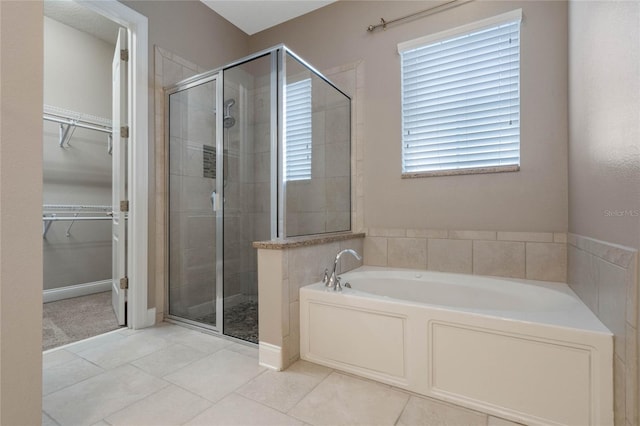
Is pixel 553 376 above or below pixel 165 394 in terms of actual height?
above

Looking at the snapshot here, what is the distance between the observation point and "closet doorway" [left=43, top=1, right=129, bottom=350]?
311cm

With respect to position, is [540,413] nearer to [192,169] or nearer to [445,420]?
[445,420]

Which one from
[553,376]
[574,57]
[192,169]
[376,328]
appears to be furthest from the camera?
[192,169]

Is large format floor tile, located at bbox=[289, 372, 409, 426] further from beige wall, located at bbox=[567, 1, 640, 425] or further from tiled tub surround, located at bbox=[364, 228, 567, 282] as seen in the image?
tiled tub surround, located at bbox=[364, 228, 567, 282]

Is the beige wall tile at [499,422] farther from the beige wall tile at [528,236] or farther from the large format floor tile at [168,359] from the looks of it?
the large format floor tile at [168,359]

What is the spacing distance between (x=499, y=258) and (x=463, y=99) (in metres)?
1.21

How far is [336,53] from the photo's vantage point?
2.92 metres

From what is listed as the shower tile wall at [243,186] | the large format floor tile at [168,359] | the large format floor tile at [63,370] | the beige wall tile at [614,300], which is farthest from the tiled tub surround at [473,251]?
the large format floor tile at [63,370]

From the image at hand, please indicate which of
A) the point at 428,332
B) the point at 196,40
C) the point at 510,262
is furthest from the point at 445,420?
the point at 196,40

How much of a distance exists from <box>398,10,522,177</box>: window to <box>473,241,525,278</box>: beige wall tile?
544 millimetres

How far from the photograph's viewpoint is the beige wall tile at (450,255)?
2344 mm

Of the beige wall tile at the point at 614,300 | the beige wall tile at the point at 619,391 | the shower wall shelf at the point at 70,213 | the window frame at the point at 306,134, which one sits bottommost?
the beige wall tile at the point at 619,391

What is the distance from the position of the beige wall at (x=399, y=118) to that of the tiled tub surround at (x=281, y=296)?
→ 3.34 ft

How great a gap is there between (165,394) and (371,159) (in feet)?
7.15
